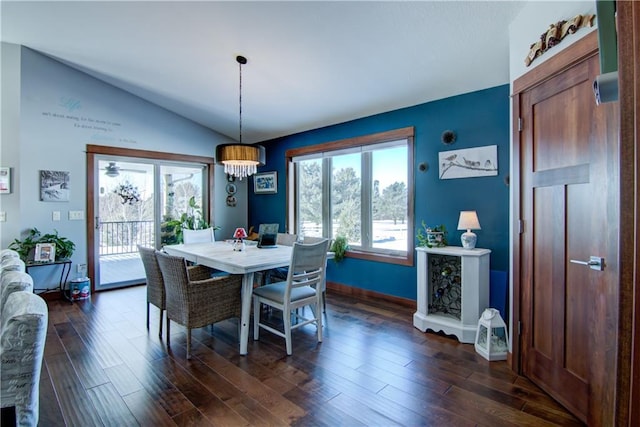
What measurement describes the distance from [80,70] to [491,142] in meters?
5.40

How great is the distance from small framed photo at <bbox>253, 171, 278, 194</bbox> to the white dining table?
2.47 m

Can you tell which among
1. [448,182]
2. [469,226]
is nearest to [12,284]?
[469,226]

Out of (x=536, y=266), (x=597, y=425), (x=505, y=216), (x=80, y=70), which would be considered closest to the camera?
(x=597, y=425)

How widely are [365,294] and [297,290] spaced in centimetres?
174

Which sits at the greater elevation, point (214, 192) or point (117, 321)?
point (214, 192)

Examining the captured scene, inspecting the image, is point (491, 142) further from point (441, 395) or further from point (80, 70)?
point (80, 70)

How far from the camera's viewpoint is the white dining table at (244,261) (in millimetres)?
2667

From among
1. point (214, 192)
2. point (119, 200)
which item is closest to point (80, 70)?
point (119, 200)

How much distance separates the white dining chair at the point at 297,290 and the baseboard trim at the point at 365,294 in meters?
1.40

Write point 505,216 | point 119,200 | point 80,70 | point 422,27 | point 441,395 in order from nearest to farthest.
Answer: point 441,395, point 422,27, point 505,216, point 80,70, point 119,200

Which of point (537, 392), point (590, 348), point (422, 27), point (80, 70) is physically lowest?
point (537, 392)

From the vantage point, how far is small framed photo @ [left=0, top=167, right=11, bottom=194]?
12.8ft

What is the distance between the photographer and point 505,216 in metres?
3.19

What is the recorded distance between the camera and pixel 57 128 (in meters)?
4.31
